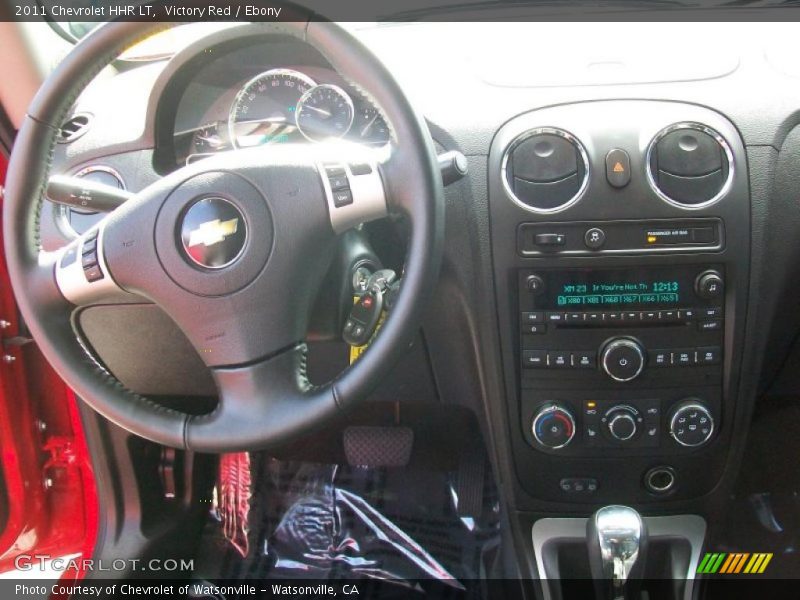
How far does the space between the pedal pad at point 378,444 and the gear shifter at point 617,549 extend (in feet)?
1.67

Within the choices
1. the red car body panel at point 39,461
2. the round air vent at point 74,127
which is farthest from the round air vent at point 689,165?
the red car body panel at point 39,461

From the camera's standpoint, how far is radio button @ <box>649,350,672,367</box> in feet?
4.15

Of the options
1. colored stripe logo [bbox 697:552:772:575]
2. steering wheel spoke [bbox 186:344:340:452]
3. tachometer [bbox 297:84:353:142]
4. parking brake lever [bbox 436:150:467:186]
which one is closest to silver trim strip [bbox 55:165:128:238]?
tachometer [bbox 297:84:353:142]

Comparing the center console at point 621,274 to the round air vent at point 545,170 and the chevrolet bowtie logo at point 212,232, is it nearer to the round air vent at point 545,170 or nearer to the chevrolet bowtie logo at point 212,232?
Answer: the round air vent at point 545,170

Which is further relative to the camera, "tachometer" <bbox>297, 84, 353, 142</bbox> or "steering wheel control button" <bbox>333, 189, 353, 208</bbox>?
"tachometer" <bbox>297, 84, 353, 142</bbox>

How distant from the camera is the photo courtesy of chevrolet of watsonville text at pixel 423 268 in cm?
99

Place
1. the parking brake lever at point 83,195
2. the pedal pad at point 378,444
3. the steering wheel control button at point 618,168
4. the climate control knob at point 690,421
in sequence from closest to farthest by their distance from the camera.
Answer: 1. the parking brake lever at point 83,195
2. the steering wheel control button at point 618,168
3. the climate control knob at point 690,421
4. the pedal pad at point 378,444

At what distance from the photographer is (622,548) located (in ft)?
4.18

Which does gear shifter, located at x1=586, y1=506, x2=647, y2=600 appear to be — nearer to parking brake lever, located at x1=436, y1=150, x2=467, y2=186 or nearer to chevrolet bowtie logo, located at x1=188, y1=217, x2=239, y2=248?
parking brake lever, located at x1=436, y1=150, x2=467, y2=186

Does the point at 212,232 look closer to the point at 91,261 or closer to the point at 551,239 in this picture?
the point at 91,261

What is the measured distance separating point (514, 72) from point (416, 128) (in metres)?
0.41

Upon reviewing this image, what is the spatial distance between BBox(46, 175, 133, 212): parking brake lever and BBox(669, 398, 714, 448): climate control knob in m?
0.92

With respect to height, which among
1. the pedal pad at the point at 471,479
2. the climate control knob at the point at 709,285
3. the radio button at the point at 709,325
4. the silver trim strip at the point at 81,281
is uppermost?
the silver trim strip at the point at 81,281

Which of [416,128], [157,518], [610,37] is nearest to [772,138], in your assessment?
[610,37]
